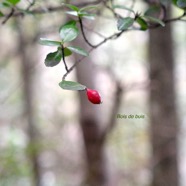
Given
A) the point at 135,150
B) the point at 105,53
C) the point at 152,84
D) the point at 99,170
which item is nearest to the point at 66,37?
the point at 152,84

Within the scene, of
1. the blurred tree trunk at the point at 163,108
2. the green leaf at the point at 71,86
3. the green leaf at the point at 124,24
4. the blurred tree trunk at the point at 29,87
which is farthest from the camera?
the blurred tree trunk at the point at 29,87

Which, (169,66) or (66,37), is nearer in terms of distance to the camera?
(66,37)

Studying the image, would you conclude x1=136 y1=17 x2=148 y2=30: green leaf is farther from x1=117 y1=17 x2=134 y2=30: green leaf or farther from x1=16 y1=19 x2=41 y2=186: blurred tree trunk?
x1=16 y1=19 x2=41 y2=186: blurred tree trunk

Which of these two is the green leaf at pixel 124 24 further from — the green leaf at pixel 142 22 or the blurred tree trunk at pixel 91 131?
the blurred tree trunk at pixel 91 131

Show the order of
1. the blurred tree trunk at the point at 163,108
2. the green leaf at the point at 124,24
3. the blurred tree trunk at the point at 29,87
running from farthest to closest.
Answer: the blurred tree trunk at the point at 29,87
the blurred tree trunk at the point at 163,108
the green leaf at the point at 124,24

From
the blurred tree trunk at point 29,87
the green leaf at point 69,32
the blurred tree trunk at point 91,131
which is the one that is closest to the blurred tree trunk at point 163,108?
the blurred tree trunk at point 91,131

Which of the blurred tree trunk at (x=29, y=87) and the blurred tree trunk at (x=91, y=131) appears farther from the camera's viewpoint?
the blurred tree trunk at (x=29, y=87)

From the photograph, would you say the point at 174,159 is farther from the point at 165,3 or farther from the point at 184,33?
the point at 184,33

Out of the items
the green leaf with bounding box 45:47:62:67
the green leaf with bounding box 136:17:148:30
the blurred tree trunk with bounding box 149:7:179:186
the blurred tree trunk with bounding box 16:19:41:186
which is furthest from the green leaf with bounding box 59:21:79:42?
the blurred tree trunk with bounding box 16:19:41:186
